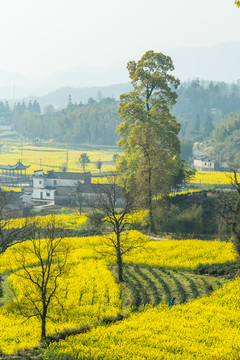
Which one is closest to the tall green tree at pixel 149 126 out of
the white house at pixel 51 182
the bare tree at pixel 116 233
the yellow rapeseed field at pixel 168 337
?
the bare tree at pixel 116 233

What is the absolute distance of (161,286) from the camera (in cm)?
2911

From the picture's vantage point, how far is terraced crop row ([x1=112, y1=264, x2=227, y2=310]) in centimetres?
2672

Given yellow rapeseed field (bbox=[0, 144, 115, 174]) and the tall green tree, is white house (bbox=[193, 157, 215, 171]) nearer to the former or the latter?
yellow rapeseed field (bbox=[0, 144, 115, 174])

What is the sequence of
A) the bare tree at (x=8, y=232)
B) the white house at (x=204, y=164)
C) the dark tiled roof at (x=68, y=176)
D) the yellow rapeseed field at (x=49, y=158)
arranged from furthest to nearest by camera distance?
the yellow rapeseed field at (x=49, y=158) < the white house at (x=204, y=164) < the dark tiled roof at (x=68, y=176) < the bare tree at (x=8, y=232)

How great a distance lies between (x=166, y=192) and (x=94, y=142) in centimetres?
14562

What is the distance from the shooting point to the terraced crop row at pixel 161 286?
26719mm

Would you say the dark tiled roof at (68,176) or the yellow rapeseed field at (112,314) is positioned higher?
the dark tiled roof at (68,176)

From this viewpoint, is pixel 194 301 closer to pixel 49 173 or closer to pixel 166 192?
pixel 166 192

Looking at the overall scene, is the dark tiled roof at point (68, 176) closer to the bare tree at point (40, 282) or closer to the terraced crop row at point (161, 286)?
the bare tree at point (40, 282)

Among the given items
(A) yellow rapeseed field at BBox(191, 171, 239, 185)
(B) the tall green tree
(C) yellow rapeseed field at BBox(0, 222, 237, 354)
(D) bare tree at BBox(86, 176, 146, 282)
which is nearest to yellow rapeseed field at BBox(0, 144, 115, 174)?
(A) yellow rapeseed field at BBox(191, 171, 239, 185)

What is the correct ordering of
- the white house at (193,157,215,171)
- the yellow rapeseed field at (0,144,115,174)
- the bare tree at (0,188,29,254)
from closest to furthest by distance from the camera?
1. the bare tree at (0,188,29,254)
2. the white house at (193,157,215,171)
3. the yellow rapeseed field at (0,144,115,174)

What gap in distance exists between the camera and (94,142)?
191750 mm

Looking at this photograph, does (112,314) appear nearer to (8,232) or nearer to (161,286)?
(161,286)

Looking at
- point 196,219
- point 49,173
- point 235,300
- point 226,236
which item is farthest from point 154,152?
point 49,173
